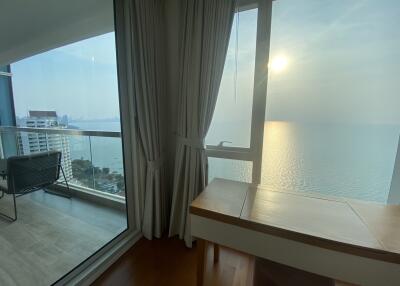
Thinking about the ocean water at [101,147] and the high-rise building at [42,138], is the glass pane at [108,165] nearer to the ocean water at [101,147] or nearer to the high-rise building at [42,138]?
the ocean water at [101,147]

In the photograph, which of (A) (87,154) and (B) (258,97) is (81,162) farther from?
(B) (258,97)

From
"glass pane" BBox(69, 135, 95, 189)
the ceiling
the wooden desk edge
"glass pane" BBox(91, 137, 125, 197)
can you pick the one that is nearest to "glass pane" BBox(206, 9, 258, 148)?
the wooden desk edge

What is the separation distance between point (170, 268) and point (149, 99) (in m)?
1.45

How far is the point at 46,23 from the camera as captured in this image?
4.30 feet

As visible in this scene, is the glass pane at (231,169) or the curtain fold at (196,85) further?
the glass pane at (231,169)

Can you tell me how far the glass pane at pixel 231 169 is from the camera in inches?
67.4

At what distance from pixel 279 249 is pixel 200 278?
23.8 inches

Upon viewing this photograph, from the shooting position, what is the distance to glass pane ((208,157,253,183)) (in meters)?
1.71

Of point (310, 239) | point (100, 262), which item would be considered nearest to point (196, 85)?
point (310, 239)

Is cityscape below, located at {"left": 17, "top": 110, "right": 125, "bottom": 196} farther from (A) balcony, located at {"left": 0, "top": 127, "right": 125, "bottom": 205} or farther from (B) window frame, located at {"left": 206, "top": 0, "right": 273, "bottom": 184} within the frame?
(B) window frame, located at {"left": 206, "top": 0, "right": 273, "bottom": 184}

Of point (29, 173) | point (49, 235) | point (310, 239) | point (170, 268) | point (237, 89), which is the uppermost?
point (237, 89)

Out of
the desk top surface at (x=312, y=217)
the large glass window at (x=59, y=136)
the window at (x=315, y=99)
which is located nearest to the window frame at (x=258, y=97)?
the window at (x=315, y=99)

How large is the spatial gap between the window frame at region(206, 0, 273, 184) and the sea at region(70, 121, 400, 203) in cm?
6

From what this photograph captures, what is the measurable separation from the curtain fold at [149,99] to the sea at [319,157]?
30 centimetres
